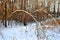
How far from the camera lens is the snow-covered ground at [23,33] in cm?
139

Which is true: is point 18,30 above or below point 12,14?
below

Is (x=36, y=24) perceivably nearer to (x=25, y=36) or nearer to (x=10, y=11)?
(x=25, y=36)

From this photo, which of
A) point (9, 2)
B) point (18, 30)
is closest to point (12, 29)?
point (18, 30)

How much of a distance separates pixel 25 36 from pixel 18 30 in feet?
0.31

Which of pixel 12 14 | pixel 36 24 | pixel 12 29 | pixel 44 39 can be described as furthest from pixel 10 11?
pixel 44 39

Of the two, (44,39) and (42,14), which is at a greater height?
(42,14)

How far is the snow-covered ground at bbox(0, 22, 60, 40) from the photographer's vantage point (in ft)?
4.57

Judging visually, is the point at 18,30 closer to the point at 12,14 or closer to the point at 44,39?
the point at 12,14

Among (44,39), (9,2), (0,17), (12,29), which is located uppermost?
(9,2)

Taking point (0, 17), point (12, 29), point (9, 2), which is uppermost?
point (9, 2)

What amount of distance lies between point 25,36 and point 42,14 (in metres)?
0.29

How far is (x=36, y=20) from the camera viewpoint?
1.41m

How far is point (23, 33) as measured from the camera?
142 centimetres

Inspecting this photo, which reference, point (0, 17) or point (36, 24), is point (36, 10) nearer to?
point (36, 24)
